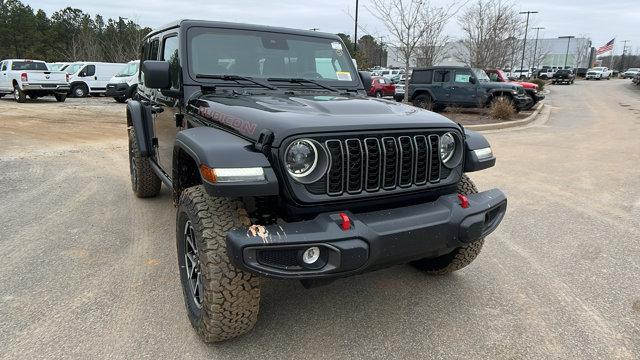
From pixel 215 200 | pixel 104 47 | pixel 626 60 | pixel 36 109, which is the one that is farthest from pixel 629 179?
pixel 626 60

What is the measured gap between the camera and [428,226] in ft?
7.97

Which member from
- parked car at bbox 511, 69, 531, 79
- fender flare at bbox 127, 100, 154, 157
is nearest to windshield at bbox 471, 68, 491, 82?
fender flare at bbox 127, 100, 154, 157

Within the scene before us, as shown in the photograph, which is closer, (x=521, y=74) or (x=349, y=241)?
(x=349, y=241)

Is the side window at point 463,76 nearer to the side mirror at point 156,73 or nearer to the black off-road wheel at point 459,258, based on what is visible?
the black off-road wheel at point 459,258

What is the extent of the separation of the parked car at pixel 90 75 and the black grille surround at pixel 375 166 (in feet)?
77.1

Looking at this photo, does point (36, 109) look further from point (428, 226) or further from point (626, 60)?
point (626, 60)

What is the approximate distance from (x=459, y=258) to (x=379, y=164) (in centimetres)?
123

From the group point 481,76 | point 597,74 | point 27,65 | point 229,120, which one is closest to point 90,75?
point 27,65

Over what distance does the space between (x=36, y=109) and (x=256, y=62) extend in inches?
676

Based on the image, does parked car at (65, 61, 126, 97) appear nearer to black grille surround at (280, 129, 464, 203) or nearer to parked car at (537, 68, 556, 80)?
black grille surround at (280, 129, 464, 203)

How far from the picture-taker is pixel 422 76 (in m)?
17.0

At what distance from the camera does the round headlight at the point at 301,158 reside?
2.37 m

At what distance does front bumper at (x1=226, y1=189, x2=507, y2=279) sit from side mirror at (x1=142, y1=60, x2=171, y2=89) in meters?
1.68

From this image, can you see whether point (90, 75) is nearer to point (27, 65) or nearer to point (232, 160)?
point (27, 65)
